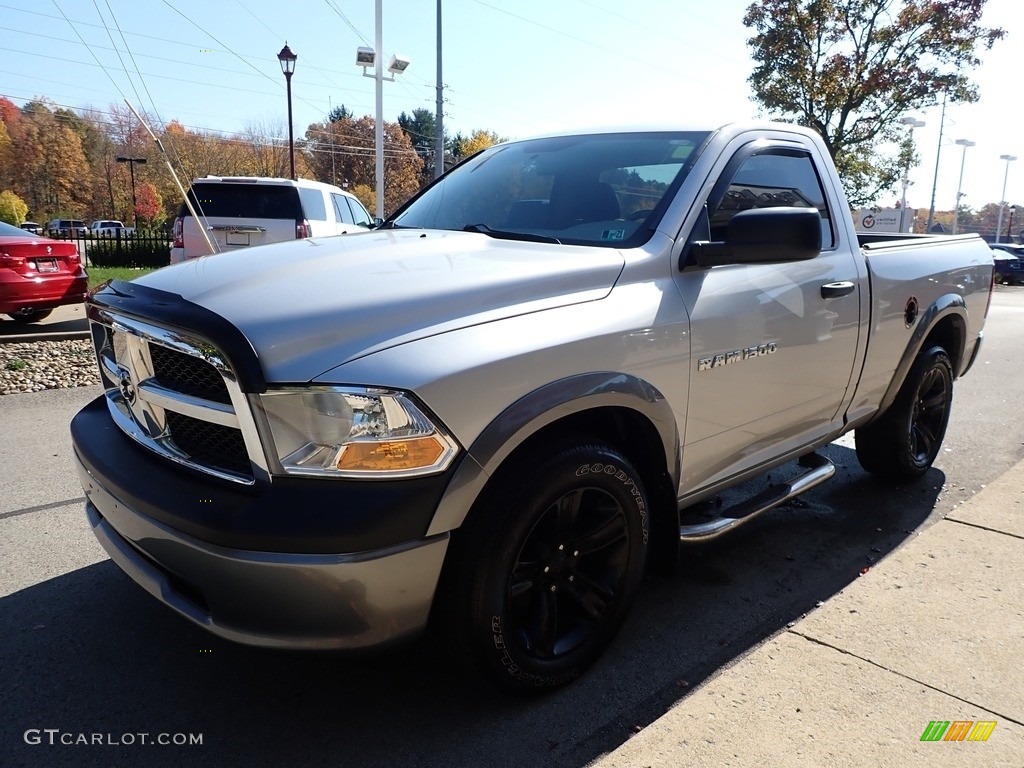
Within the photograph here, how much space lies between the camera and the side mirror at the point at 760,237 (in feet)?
8.80

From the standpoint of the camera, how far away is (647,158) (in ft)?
10.1

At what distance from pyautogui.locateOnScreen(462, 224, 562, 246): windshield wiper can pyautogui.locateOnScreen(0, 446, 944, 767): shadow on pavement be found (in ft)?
5.03

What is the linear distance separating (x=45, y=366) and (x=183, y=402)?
20.2 feet

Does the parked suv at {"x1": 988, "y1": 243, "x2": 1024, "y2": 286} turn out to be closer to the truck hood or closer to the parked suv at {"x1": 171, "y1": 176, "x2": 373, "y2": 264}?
the parked suv at {"x1": 171, "y1": 176, "x2": 373, "y2": 264}

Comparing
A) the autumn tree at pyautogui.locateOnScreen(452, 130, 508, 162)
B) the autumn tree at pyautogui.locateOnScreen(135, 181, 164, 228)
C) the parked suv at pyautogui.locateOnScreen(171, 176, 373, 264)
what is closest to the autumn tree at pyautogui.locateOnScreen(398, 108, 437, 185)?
the autumn tree at pyautogui.locateOnScreen(452, 130, 508, 162)

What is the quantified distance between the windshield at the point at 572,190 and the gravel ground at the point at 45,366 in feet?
15.1

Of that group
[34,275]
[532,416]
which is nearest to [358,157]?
[34,275]

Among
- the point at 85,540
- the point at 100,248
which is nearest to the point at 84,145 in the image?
the point at 100,248

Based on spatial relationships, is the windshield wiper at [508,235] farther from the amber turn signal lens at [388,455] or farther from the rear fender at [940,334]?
the rear fender at [940,334]

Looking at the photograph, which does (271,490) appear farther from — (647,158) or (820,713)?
(647,158)

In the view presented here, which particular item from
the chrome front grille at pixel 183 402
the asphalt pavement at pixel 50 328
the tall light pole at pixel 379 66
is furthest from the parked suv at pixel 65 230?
the chrome front grille at pixel 183 402

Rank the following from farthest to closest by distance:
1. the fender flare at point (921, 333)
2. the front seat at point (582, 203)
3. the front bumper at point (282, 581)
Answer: the fender flare at point (921, 333) < the front seat at point (582, 203) < the front bumper at point (282, 581)

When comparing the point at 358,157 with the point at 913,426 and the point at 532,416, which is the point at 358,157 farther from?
the point at 532,416

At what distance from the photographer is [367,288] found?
220cm
